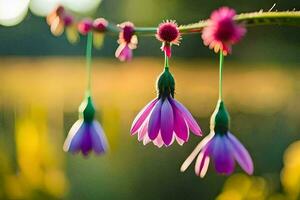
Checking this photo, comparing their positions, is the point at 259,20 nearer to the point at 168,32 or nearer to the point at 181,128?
the point at 168,32

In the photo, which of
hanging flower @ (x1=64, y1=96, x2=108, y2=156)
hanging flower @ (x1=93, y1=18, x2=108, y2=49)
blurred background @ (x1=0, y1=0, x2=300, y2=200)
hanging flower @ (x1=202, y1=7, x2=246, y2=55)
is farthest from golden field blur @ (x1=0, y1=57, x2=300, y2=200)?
hanging flower @ (x1=202, y1=7, x2=246, y2=55)

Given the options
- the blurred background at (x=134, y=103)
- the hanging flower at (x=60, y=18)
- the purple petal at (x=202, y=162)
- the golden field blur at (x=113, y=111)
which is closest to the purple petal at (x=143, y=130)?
the purple petal at (x=202, y=162)

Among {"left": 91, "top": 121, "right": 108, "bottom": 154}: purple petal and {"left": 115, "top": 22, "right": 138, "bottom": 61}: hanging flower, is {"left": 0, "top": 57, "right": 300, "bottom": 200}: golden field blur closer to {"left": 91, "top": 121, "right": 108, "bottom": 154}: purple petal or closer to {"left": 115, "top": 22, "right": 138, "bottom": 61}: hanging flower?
{"left": 91, "top": 121, "right": 108, "bottom": 154}: purple petal

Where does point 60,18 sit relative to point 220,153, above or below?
above

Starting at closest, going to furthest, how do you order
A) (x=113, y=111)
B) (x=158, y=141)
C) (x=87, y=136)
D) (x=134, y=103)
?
1. (x=158, y=141)
2. (x=87, y=136)
3. (x=113, y=111)
4. (x=134, y=103)

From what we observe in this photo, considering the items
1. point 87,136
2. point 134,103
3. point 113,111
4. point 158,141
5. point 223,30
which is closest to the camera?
point 223,30

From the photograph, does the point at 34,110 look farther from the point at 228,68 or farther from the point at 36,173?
the point at 228,68

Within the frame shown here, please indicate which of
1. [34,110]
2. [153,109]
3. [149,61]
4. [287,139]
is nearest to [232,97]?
[287,139]

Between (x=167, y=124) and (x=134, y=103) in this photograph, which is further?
(x=134, y=103)

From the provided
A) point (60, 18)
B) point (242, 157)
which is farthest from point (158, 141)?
point (60, 18)
